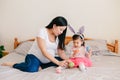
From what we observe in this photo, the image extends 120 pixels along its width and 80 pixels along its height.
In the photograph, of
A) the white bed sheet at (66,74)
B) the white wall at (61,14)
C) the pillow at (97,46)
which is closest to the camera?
the white bed sheet at (66,74)

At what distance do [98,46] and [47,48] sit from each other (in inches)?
44.8

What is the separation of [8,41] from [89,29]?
4.68 ft

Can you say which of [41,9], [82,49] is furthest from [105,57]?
[41,9]

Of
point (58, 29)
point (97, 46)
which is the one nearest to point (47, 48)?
point (58, 29)

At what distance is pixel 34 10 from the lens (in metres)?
3.40

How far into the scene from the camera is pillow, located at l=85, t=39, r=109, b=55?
2.97m

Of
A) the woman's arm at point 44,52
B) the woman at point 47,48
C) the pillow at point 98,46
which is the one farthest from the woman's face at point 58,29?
the pillow at point 98,46

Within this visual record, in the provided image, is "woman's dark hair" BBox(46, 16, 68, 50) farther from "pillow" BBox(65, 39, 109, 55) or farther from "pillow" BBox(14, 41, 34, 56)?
"pillow" BBox(14, 41, 34, 56)

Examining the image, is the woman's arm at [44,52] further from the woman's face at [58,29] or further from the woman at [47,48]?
the woman's face at [58,29]

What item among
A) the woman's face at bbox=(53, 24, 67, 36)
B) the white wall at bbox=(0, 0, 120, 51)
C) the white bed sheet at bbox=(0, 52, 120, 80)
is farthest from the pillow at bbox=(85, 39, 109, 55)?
the woman's face at bbox=(53, 24, 67, 36)

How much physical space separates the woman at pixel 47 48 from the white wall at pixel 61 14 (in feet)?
3.84

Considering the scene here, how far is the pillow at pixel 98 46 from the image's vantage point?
2.97 metres

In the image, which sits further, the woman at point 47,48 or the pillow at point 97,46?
the pillow at point 97,46

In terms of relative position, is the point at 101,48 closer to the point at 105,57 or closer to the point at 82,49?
the point at 105,57
